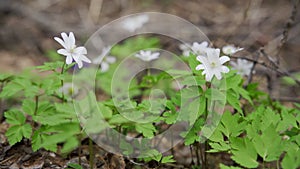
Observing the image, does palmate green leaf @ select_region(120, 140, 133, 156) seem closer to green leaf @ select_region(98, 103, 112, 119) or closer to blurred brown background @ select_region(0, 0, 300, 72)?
green leaf @ select_region(98, 103, 112, 119)

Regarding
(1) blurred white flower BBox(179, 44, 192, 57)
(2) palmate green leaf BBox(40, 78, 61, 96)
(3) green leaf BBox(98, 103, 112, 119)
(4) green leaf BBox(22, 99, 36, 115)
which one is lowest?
(3) green leaf BBox(98, 103, 112, 119)

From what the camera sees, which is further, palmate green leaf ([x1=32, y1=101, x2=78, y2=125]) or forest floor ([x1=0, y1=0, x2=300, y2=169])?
forest floor ([x1=0, y1=0, x2=300, y2=169])

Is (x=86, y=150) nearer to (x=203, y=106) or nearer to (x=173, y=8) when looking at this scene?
(x=203, y=106)

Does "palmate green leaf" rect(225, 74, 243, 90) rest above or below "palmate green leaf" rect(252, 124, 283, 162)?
above

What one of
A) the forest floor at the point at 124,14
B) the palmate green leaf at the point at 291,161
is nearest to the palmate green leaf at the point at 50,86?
the palmate green leaf at the point at 291,161

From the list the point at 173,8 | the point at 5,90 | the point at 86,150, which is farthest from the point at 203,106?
the point at 173,8

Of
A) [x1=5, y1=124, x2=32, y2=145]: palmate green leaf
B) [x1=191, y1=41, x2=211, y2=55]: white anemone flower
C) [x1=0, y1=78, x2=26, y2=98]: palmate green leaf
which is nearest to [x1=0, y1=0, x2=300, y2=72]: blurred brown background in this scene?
[x1=191, y1=41, x2=211, y2=55]: white anemone flower

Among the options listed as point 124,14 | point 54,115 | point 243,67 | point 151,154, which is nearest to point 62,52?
point 54,115

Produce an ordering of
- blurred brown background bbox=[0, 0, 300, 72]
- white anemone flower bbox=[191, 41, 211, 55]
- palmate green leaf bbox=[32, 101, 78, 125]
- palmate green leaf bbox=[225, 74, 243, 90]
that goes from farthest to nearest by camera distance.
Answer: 1. blurred brown background bbox=[0, 0, 300, 72]
2. white anemone flower bbox=[191, 41, 211, 55]
3. palmate green leaf bbox=[225, 74, 243, 90]
4. palmate green leaf bbox=[32, 101, 78, 125]
